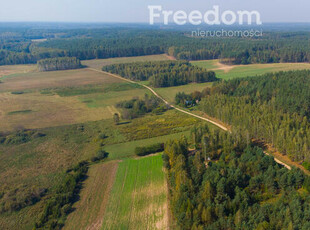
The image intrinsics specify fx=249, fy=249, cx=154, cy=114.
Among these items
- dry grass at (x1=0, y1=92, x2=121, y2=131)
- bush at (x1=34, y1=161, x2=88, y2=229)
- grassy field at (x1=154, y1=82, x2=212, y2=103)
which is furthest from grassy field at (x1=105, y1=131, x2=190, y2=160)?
grassy field at (x1=154, y1=82, x2=212, y2=103)

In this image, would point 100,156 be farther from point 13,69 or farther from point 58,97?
point 13,69

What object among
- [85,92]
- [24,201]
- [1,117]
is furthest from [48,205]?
[85,92]

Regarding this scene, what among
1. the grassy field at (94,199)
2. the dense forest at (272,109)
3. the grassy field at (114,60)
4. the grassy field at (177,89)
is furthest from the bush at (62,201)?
the grassy field at (114,60)

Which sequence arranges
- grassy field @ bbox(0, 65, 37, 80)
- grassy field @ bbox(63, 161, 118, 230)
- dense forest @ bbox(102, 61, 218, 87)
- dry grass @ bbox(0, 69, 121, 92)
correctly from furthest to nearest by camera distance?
grassy field @ bbox(0, 65, 37, 80), dry grass @ bbox(0, 69, 121, 92), dense forest @ bbox(102, 61, 218, 87), grassy field @ bbox(63, 161, 118, 230)

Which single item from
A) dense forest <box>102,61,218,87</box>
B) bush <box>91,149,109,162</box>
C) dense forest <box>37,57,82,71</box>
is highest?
dense forest <box>37,57,82,71</box>

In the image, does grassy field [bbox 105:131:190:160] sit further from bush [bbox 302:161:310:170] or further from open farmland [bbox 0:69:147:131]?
bush [bbox 302:161:310:170]

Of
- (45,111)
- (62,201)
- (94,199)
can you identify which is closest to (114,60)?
(45,111)

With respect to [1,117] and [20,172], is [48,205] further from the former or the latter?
[1,117]
